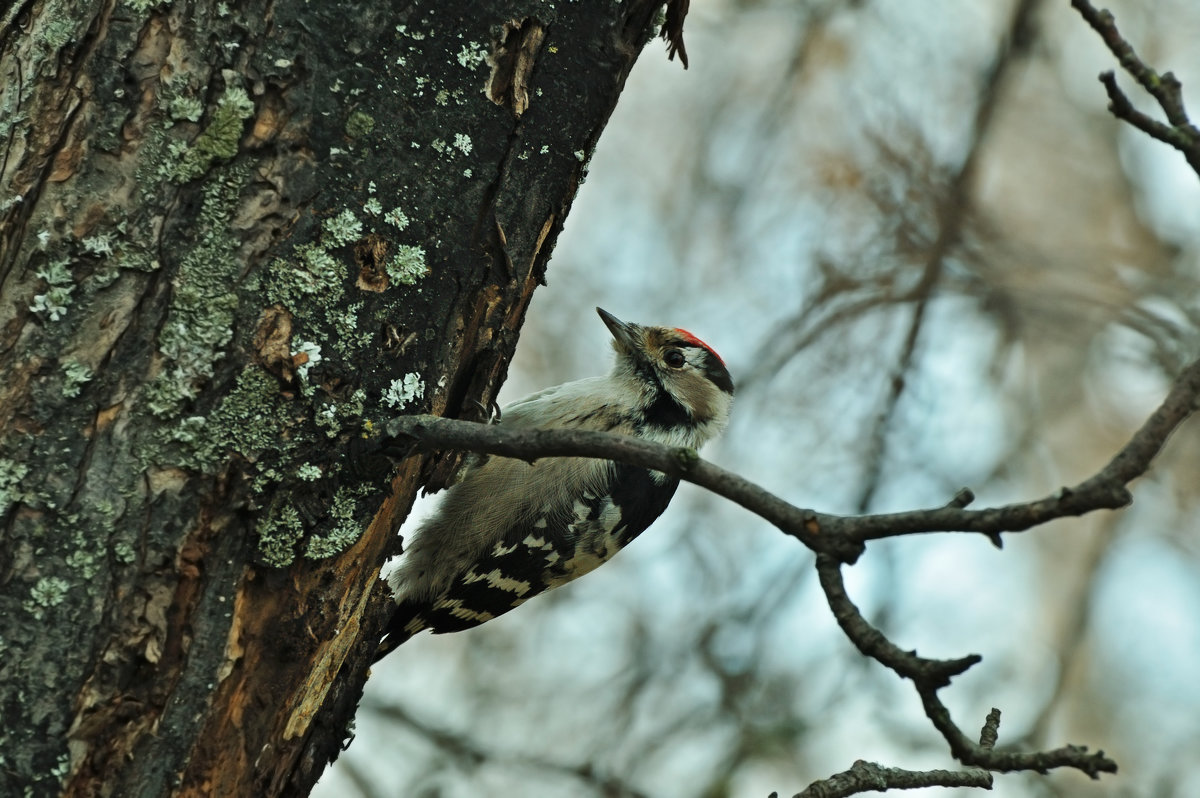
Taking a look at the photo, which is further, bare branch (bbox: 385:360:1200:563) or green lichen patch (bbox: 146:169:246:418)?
green lichen patch (bbox: 146:169:246:418)

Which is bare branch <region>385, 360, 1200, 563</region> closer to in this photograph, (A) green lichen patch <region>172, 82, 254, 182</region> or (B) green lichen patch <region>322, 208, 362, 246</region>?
(B) green lichen patch <region>322, 208, 362, 246</region>

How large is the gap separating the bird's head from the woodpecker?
20mm

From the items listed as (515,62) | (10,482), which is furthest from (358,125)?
(10,482)

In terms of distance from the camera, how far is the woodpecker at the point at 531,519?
3965 mm

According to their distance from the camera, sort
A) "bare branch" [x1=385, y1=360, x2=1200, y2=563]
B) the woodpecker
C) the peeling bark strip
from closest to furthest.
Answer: "bare branch" [x1=385, y1=360, x2=1200, y2=563]
the peeling bark strip
the woodpecker

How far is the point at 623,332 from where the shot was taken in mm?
4539

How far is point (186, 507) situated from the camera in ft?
6.30

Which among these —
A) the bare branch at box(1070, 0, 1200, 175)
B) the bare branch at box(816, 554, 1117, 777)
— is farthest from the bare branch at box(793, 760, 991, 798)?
the bare branch at box(1070, 0, 1200, 175)

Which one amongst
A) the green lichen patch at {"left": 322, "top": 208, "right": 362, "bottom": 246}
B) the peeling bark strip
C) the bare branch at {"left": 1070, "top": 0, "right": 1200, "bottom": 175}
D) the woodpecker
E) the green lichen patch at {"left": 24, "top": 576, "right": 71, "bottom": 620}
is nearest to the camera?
the bare branch at {"left": 1070, "top": 0, "right": 1200, "bottom": 175}

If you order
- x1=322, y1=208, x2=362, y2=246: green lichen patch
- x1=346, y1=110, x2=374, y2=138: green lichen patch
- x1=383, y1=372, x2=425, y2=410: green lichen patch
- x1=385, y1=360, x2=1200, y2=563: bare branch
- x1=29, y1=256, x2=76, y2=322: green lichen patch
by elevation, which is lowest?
x1=385, y1=360, x2=1200, y2=563: bare branch

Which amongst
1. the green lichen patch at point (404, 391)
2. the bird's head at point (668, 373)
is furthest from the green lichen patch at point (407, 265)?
the bird's head at point (668, 373)

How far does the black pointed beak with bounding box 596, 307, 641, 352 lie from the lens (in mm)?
4516

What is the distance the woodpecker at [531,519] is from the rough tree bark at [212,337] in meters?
1.69

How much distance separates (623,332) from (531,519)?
96 centimetres
